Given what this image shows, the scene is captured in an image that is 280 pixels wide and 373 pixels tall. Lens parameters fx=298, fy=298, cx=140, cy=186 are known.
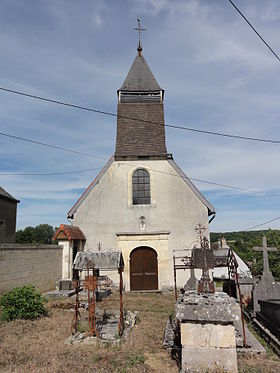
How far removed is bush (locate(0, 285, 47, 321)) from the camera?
788cm

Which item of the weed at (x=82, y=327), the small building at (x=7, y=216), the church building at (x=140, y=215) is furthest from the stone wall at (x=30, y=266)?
the small building at (x=7, y=216)

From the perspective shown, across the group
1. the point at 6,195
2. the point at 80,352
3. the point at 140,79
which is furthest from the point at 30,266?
the point at 140,79

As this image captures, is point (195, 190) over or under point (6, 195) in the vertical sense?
under

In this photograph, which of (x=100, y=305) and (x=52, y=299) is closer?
(x=100, y=305)

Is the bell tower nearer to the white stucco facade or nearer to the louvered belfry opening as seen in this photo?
the louvered belfry opening

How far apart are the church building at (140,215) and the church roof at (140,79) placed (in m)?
3.65

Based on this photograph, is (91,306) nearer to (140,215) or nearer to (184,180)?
(140,215)

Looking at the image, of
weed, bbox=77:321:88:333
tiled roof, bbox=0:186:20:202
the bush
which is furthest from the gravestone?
tiled roof, bbox=0:186:20:202

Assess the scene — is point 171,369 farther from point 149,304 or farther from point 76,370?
point 149,304

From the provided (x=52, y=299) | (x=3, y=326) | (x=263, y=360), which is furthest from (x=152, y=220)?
(x=263, y=360)

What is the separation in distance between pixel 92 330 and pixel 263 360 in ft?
11.3

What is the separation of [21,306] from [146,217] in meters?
7.04

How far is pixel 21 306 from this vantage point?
802 centimetres

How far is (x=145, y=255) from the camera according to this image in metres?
13.8
